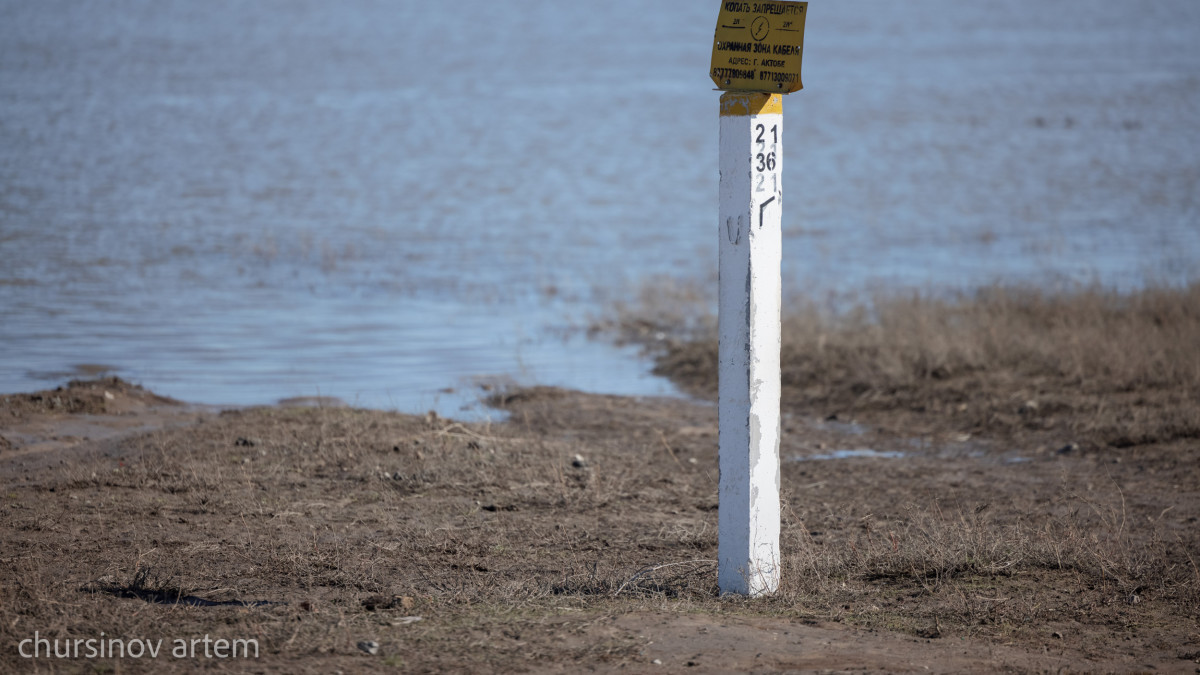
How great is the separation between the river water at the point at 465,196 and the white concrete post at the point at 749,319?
5805 mm

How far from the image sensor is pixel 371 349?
13.6 meters

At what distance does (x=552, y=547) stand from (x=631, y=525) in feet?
2.30

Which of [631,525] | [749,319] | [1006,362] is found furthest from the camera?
[1006,362]

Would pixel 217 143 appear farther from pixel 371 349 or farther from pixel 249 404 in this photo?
pixel 249 404

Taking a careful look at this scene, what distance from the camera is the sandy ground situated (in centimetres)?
473

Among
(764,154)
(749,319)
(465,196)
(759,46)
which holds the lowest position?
(749,319)

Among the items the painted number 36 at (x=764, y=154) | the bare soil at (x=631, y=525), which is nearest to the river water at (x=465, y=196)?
the bare soil at (x=631, y=525)

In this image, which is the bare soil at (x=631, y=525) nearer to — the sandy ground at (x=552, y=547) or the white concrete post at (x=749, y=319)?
the sandy ground at (x=552, y=547)

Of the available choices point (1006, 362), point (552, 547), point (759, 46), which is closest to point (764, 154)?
point (759, 46)

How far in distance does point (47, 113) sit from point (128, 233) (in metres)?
19.9

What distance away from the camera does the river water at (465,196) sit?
46.1 ft

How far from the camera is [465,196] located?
29.0 m

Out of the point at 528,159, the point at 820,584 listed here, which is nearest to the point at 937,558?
the point at 820,584

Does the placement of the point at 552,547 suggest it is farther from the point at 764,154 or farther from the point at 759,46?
the point at 759,46
